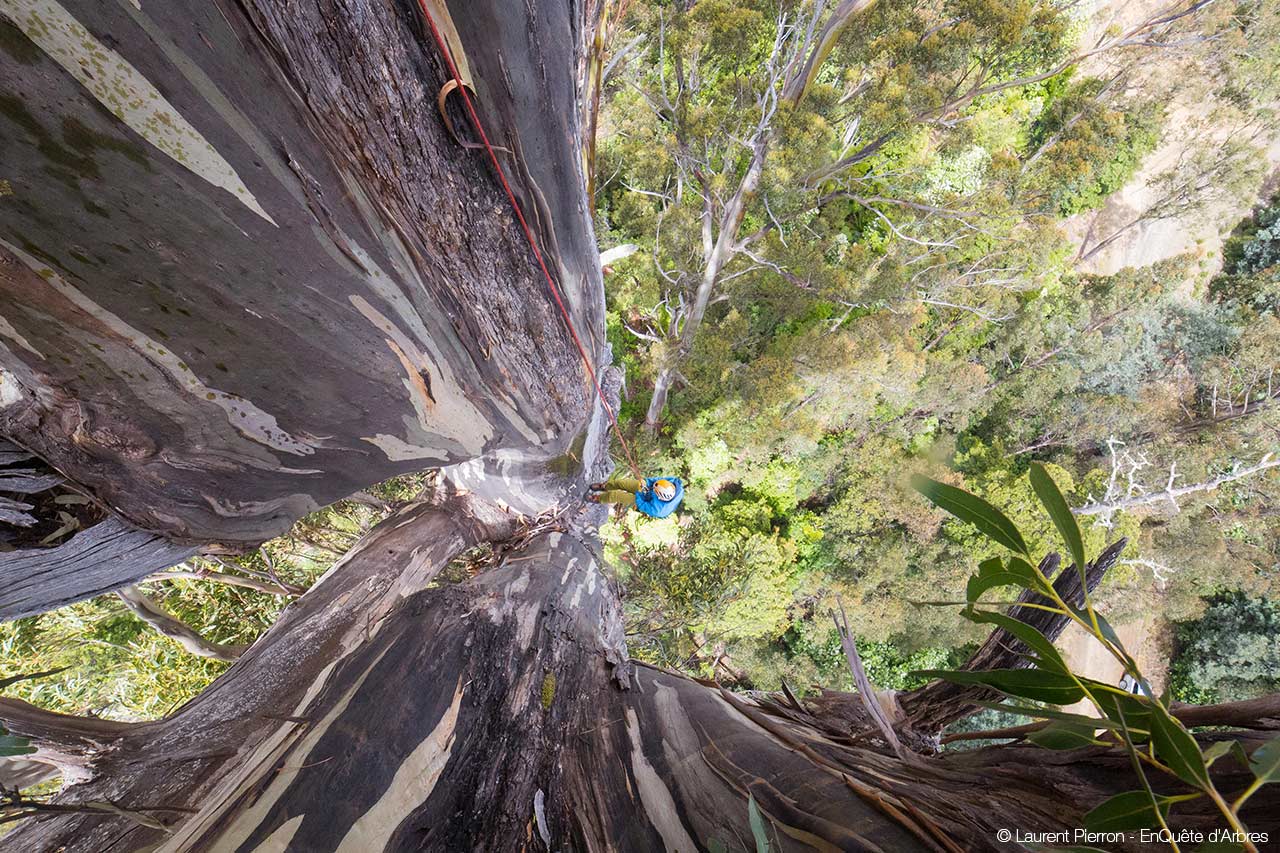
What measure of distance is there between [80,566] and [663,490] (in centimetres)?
219

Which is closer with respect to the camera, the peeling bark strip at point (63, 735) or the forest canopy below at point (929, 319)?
the peeling bark strip at point (63, 735)

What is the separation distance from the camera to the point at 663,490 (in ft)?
9.29

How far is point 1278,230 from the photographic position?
24.8 feet

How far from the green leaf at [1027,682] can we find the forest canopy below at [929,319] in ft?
10.0

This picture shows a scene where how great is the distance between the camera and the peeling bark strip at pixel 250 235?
63cm

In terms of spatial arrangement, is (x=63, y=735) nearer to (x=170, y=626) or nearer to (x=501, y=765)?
(x=501, y=765)

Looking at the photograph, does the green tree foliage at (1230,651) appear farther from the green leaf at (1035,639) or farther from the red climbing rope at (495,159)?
the red climbing rope at (495,159)

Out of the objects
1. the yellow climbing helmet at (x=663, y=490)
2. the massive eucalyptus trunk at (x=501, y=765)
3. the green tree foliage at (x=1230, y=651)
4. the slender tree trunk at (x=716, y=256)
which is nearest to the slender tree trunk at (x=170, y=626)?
the massive eucalyptus trunk at (x=501, y=765)

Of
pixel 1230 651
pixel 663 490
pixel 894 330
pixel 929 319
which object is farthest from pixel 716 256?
pixel 1230 651

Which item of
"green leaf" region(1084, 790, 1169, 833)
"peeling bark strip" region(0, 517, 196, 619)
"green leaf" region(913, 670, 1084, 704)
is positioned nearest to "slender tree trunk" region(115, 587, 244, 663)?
"peeling bark strip" region(0, 517, 196, 619)

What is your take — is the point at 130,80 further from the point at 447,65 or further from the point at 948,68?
the point at 948,68

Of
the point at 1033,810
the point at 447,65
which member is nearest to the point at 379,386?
the point at 447,65

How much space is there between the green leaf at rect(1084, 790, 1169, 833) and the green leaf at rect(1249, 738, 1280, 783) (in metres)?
0.09

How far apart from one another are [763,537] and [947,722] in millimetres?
4571
